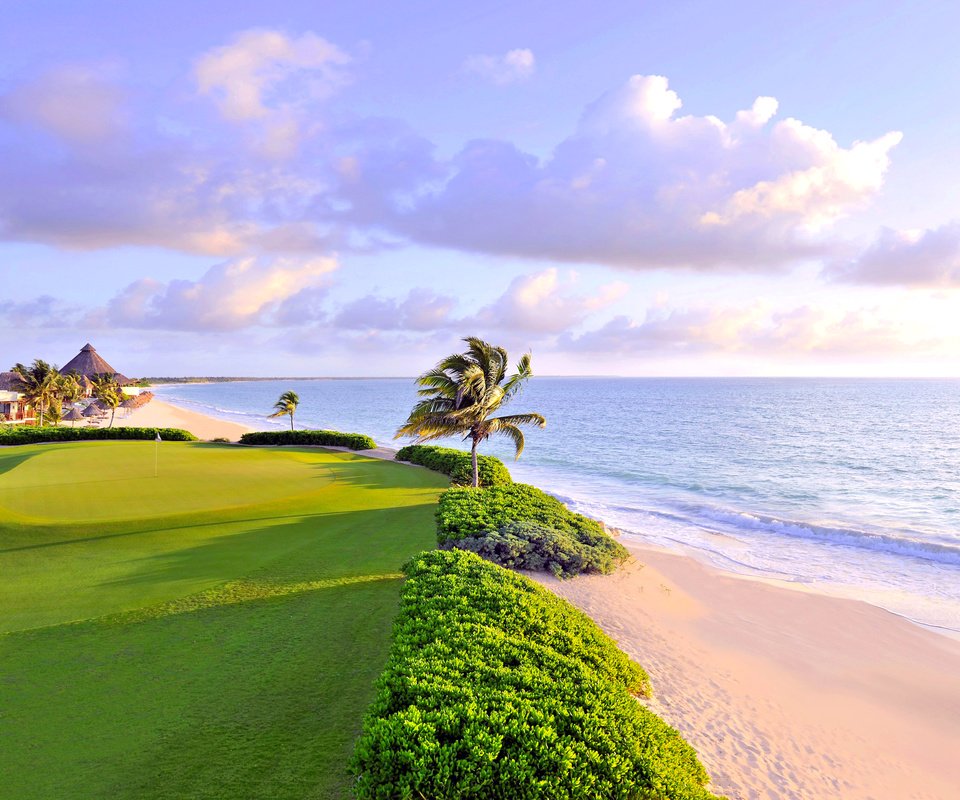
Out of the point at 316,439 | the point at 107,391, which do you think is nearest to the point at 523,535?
the point at 316,439

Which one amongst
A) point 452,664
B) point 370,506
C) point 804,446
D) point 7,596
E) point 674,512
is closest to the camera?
point 452,664

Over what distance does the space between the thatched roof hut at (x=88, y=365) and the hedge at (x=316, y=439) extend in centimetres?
4736

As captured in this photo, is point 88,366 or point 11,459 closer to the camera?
point 11,459

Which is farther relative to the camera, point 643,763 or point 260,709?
point 260,709

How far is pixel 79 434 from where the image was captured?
140ft

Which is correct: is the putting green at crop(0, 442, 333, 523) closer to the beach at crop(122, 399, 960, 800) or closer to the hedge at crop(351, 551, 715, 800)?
the beach at crop(122, 399, 960, 800)

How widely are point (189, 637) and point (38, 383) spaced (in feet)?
189

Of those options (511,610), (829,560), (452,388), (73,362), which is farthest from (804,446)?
(73,362)

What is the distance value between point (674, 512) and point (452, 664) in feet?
84.0

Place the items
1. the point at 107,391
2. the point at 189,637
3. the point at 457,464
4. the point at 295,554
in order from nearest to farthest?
the point at 189,637
the point at 295,554
the point at 457,464
the point at 107,391

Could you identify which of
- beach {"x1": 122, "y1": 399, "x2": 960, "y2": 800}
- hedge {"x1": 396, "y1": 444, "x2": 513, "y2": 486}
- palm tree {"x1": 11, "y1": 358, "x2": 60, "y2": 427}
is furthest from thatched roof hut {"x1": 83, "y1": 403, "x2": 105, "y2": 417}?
beach {"x1": 122, "y1": 399, "x2": 960, "y2": 800}

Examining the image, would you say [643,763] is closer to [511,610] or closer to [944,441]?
[511,610]

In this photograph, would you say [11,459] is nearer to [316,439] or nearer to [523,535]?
[316,439]

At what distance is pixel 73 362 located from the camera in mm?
75688
